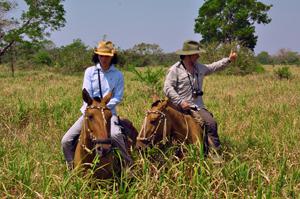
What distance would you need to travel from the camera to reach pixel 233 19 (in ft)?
157

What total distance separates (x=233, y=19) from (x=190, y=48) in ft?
143

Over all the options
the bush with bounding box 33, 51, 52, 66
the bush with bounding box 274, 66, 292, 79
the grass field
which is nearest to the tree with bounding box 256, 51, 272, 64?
the bush with bounding box 33, 51, 52, 66

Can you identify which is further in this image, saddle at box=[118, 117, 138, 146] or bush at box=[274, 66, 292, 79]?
bush at box=[274, 66, 292, 79]

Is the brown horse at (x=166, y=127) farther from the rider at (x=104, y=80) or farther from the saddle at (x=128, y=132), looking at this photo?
the saddle at (x=128, y=132)

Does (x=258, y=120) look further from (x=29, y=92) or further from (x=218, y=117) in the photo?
(x=29, y=92)

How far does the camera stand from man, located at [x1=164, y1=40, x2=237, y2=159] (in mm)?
6148

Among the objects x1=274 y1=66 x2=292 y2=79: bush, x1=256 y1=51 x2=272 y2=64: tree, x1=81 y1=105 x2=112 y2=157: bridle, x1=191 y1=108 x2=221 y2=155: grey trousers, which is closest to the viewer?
x1=81 y1=105 x2=112 y2=157: bridle

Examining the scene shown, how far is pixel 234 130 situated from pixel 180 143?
2.87m

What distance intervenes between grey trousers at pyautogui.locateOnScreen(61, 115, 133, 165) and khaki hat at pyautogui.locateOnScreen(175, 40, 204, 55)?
1.64m

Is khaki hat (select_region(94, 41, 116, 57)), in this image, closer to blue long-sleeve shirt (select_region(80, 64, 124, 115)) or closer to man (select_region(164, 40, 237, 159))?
blue long-sleeve shirt (select_region(80, 64, 124, 115))

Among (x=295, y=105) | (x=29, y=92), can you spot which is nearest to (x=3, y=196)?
(x=295, y=105)

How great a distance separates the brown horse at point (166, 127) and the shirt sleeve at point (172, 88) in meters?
0.31

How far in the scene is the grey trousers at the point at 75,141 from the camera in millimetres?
5113

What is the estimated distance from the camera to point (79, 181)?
443 cm
